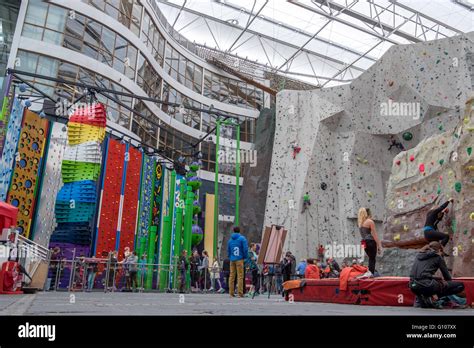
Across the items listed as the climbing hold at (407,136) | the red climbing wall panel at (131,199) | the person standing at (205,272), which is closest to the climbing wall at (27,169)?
the red climbing wall panel at (131,199)

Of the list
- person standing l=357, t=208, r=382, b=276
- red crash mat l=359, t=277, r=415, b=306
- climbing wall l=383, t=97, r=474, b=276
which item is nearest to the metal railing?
climbing wall l=383, t=97, r=474, b=276

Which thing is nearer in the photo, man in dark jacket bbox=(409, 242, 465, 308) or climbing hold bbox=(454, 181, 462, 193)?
man in dark jacket bbox=(409, 242, 465, 308)

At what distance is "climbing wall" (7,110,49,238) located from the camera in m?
12.2

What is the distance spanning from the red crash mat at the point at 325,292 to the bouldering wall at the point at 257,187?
12.8 m

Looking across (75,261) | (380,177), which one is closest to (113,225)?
(75,261)

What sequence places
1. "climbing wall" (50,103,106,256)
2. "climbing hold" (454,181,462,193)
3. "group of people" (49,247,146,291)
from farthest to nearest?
"climbing wall" (50,103,106,256), "group of people" (49,247,146,291), "climbing hold" (454,181,462,193)

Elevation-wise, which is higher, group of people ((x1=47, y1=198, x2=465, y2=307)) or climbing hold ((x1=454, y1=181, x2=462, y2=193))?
climbing hold ((x1=454, y1=181, x2=462, y2=193))

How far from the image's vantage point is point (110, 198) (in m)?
14.6

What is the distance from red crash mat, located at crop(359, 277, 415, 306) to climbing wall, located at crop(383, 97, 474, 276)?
243 centimetres

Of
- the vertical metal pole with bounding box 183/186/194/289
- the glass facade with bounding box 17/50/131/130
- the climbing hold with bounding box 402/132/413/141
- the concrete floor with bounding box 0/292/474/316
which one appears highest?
the glass facade with bounding box 17/50/131/130

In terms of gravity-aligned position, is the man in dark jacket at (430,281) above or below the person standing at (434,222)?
below

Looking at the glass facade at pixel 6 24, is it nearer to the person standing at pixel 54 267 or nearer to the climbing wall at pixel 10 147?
the climbing wall at pixel 10 147

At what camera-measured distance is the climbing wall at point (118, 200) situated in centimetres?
1412

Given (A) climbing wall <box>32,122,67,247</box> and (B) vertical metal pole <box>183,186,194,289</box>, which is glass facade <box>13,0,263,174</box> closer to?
(B) vertical metal pole <box>183,186,194,289</box>
